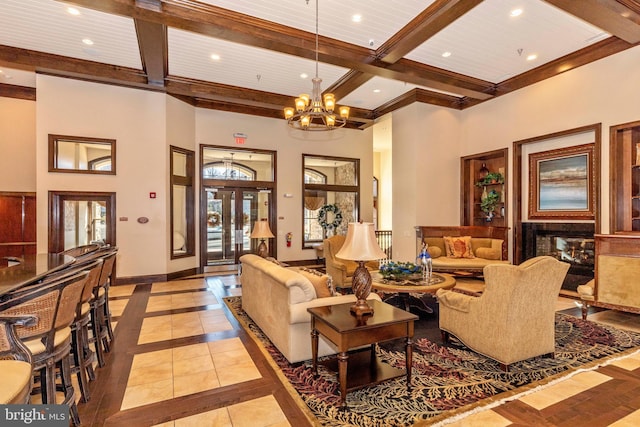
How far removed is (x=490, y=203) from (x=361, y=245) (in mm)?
5888

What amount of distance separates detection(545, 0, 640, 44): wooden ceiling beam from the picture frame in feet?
6.14

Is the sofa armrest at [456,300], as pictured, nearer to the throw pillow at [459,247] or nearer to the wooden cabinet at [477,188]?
the throw pillow at [459,247]

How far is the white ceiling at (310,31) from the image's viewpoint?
4.30 metres

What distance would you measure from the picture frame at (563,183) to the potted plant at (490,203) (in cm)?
77

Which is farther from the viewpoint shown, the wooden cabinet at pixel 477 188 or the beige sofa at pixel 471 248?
the wooden cabinet at pixel 477 188

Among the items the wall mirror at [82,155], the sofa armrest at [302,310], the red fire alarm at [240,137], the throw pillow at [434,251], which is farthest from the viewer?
the red fire alarm at [240,137]

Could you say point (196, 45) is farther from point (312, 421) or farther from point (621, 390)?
point (621, 390)

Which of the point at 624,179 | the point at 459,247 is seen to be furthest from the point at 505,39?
the point at 459,247

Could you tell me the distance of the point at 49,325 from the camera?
75.4 inches

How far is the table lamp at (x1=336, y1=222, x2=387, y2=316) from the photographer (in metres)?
2.63

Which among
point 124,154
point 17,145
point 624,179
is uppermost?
point 17,145

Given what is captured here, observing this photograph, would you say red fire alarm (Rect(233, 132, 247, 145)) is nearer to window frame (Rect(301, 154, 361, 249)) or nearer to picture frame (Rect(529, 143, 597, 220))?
window frame (Rect(301, 154, 361, 249))

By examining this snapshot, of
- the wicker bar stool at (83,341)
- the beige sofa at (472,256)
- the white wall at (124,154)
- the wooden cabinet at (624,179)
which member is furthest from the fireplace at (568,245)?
the white wall at (124,154)

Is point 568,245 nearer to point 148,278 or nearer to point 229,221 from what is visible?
point 229,221
